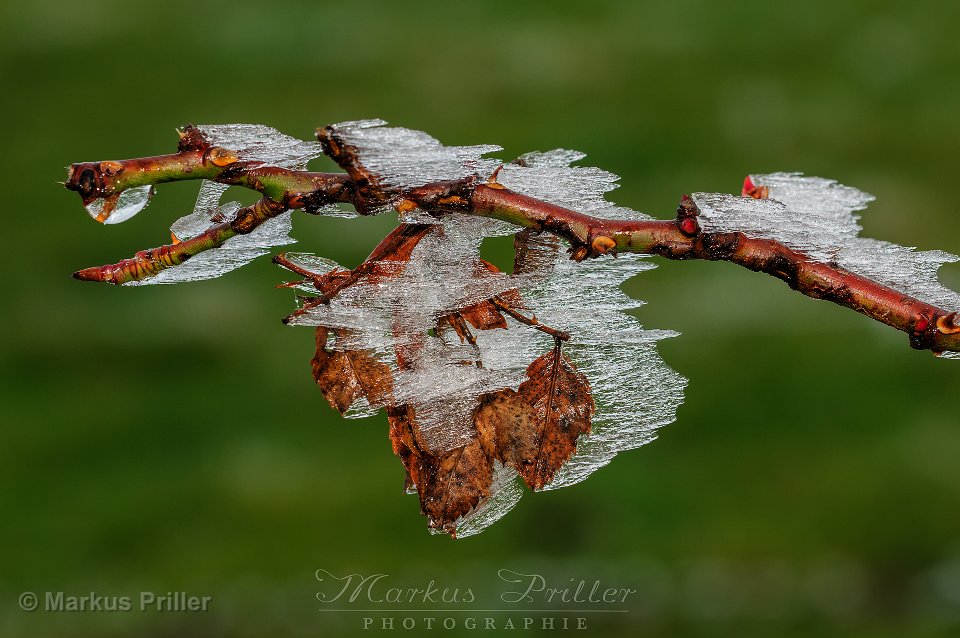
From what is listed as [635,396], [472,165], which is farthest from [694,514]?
[472,165]

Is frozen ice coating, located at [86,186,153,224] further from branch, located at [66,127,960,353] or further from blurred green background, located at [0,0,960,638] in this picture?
blurred green background, located at [0,0,960,638]

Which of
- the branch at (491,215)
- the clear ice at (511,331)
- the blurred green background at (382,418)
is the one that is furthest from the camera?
the blurred green background at (382,418)

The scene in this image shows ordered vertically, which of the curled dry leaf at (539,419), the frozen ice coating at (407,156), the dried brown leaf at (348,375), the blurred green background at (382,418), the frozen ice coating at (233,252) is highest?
the frozen ice coating at (407,156)

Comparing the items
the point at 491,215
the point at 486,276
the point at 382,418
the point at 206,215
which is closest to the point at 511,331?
the point at 486,276

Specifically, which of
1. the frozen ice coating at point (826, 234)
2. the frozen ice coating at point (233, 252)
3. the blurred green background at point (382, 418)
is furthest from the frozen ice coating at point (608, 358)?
the blurred green background at point (382, 418)

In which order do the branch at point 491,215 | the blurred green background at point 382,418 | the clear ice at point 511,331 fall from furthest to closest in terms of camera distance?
the blurred green background at point 382,418
the clear ice at point 511,331
the branch at point 491,215

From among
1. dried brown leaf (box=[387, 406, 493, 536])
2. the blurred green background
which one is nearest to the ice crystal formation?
dried brown leaf (box=[387, 406, 493, 536])

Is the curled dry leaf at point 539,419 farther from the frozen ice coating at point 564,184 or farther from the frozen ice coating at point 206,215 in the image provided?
the frozen ice coating at point 206,215

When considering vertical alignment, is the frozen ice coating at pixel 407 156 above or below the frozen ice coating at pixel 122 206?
above
